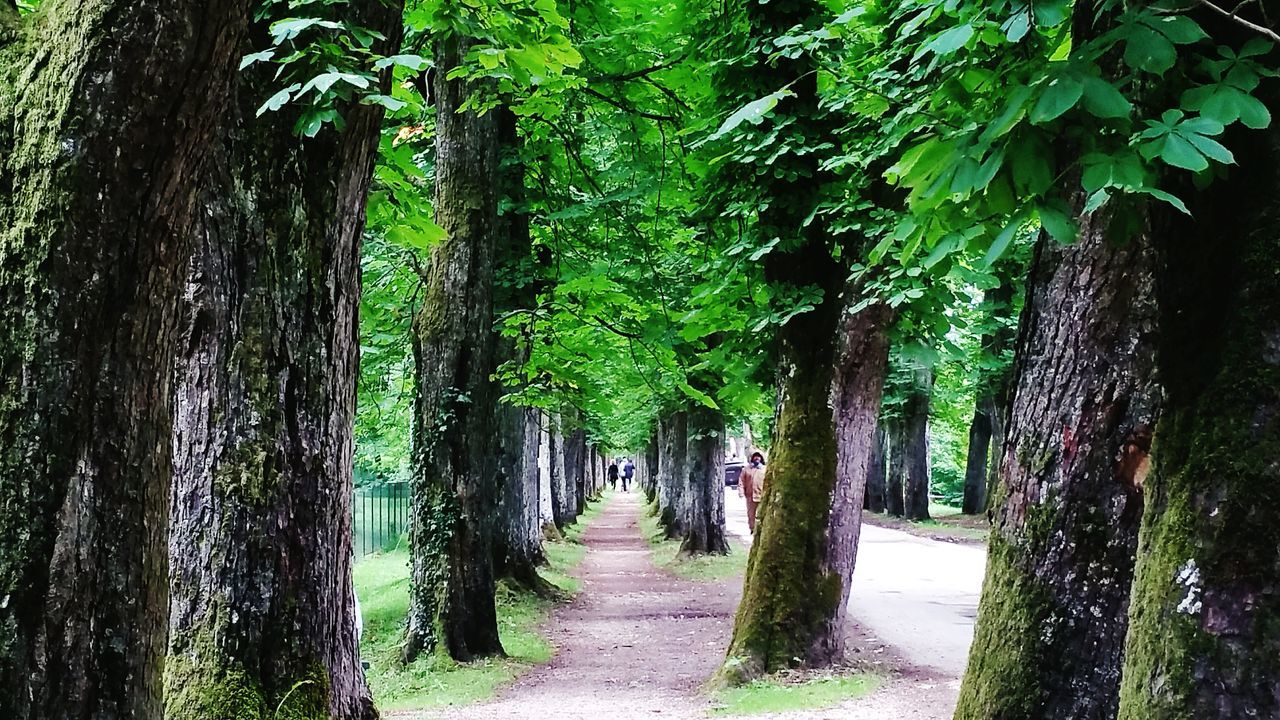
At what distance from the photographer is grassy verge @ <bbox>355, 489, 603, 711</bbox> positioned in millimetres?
9430

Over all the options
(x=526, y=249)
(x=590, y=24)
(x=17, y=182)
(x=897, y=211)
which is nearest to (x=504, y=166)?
(x=526, y=249)

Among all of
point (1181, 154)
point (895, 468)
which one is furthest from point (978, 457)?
point (1181, 154)

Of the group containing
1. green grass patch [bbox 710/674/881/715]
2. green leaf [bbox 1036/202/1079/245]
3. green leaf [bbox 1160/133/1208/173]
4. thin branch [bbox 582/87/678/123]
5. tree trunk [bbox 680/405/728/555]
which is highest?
thin branch [bbox 582/87/678/123]

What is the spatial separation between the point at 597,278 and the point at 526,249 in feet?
8.34

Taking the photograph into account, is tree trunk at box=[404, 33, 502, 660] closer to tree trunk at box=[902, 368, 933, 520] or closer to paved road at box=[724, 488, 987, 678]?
paved road at box=[724, 488, 987, 678]

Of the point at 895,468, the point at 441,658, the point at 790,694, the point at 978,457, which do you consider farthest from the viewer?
the point at 895,468

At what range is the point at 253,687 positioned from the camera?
416 cm

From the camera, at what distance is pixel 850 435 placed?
8.96 meters

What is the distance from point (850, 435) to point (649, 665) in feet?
14.7

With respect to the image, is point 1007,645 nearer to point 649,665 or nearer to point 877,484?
point 649,665

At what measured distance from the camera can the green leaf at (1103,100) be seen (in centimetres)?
222

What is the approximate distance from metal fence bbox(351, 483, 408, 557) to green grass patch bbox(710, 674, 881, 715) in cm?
2154

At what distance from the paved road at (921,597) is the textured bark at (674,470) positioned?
4.94 m

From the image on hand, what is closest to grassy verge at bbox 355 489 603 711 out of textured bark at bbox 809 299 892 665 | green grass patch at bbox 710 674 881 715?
green grass patch at bbox 710 674 881 715
